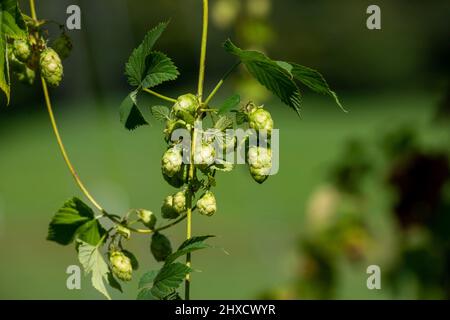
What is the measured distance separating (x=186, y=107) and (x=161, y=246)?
0.50ft

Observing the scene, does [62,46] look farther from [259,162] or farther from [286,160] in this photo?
[286,160]

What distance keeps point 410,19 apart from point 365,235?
10.6 metres

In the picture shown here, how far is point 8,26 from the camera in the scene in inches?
30.0

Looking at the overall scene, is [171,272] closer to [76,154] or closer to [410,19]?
[76,154]

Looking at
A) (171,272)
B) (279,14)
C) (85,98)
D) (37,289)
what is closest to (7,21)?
(171,272)

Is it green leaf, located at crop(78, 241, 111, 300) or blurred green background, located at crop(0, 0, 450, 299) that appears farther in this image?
blurred green background, located at crop(0, 0, 450, 299)

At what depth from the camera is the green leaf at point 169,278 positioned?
75 centimetres

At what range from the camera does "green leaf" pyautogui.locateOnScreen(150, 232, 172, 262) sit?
82cm

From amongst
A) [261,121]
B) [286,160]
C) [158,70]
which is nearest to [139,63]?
[158,70]

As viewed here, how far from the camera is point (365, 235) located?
1729 millimetres

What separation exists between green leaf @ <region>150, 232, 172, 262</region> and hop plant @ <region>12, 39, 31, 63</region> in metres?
0.20

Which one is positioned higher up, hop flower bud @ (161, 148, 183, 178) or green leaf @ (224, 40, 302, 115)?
green leaf @ (224, 40, 302, 115)

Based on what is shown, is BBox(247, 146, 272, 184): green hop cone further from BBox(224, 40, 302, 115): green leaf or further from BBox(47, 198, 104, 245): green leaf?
BBox(47, 198, 104, 245): green leaf

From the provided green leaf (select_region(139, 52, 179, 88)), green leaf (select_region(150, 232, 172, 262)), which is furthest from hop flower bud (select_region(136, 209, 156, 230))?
green leaf (select_region(139, 52, 179, 88))
